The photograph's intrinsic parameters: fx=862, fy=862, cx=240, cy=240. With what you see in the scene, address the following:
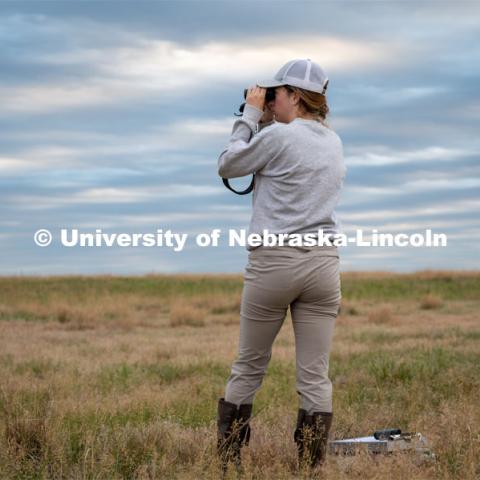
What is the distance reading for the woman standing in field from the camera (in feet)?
14.3

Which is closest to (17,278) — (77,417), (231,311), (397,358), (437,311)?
(231,311)

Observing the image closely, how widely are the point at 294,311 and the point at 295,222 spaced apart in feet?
1.65

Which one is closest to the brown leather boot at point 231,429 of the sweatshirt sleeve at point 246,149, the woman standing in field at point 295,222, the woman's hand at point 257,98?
the woman standing in field at point 295,222

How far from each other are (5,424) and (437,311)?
1807cm

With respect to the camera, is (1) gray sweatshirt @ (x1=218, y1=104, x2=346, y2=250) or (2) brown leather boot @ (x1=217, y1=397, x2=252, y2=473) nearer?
(1) gray sweatshirt @ (x1=218, y1=104, x2=346, y2=250)

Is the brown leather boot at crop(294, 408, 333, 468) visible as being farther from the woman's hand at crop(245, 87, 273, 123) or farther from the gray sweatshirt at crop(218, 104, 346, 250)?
the woman's hand at crop(245, 87, 273, 123)

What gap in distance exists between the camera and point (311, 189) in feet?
14.5

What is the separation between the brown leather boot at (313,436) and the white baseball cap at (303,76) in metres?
1.72

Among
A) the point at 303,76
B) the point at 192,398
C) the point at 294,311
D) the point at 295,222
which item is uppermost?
the point at 303,76

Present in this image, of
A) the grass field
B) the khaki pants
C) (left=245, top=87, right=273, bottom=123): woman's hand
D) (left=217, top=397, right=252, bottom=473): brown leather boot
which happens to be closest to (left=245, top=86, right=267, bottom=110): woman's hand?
(left=245, top=87, right=273, bottom=123): woman's hand

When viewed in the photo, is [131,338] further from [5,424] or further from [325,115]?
[325,115]

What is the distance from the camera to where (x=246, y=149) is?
172 inches

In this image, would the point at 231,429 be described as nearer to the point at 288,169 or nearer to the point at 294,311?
the point at 294,311

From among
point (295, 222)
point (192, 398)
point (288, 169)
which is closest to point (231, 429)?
point (295, 222)
